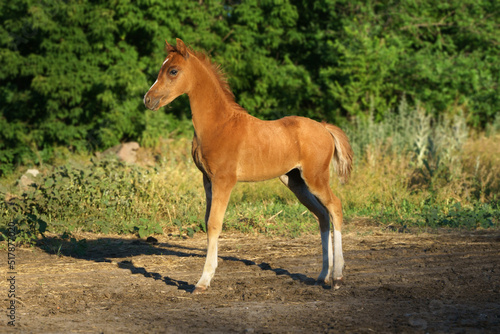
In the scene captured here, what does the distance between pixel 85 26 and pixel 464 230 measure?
13.9 metres

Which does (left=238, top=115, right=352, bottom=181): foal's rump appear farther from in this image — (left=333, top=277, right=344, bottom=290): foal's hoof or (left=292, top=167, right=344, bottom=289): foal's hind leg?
(left=333, top=277, right=344, bottom=290): foal's hoof

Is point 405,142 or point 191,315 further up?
point 405,142

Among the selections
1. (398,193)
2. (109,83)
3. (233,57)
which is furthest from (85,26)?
(398,193)

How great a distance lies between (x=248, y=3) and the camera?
18.9 m

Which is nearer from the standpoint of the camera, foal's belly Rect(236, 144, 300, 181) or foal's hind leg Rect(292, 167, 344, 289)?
foal's belly Rect(236, 144, 300, 181)

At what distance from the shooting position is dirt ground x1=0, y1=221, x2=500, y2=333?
4746mm

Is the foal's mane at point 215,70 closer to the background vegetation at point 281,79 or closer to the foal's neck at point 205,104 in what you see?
the foal's neck at point 205,104

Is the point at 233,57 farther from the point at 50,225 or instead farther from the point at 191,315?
the point at 191,315

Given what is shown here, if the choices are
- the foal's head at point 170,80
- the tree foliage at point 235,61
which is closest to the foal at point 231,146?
the foal's head at point 170,80

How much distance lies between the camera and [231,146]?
5.95 m

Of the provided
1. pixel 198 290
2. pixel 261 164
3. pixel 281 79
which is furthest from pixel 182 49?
pixel 281 79

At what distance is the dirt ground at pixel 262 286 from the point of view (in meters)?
4.75

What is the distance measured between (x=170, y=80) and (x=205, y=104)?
469 millimetres

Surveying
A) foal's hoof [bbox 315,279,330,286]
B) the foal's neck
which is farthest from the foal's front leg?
foal's hoof [bbox 315,279,330,286]
